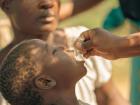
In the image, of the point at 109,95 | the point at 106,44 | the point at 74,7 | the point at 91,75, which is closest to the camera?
the point at 106,44

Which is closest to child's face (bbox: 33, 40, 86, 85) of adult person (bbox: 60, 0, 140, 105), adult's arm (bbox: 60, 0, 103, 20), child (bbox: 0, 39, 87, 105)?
child (bbox: 0, 39, 87, 105)

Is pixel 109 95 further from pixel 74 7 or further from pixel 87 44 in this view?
pixel 87 44

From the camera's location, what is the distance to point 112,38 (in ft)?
7.55

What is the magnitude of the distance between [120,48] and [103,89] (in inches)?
23.6

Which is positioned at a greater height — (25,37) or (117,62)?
(25,37)

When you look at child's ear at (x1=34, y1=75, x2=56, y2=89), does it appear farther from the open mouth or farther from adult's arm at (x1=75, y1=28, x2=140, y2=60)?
the open mouth

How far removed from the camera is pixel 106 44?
2.30 metres

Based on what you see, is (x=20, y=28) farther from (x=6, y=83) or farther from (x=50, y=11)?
(x=6, y=83)

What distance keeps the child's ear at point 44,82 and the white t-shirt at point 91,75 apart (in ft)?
1.25

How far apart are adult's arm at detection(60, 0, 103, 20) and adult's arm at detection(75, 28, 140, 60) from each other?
0.68 metres

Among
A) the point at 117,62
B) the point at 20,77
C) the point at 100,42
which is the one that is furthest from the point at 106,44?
the point at 117,62

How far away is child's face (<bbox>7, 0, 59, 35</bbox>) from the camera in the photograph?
2.70 m

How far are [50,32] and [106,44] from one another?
0.52 metres

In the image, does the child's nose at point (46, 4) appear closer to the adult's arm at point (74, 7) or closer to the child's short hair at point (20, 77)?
the adult's arm at point (74, 7)
